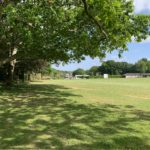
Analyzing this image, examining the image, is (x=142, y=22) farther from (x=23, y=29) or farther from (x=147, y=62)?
(x=147, y=62)

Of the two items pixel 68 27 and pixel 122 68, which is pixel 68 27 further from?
pixel 122 68

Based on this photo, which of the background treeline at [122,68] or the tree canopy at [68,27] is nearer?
the tree canopy at [68,27]

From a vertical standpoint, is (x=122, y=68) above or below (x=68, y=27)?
above

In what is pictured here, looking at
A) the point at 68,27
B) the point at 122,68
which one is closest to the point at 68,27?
the point at 68,27

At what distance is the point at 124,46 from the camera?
1938 centimetres

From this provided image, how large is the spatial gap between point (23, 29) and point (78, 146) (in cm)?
1279

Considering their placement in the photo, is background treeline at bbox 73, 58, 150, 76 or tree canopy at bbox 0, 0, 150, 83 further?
background treeline at bbox 73, 58, 150, 76

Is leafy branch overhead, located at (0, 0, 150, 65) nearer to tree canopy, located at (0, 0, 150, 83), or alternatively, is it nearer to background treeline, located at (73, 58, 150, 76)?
tree canopy, located at (0, 0, 150, 83)

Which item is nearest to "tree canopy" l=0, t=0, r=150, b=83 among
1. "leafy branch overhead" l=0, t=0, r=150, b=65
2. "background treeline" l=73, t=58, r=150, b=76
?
"leafy branch overhead" l=0, t=0, r=150, b=65

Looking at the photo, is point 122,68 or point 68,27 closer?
point 68,27

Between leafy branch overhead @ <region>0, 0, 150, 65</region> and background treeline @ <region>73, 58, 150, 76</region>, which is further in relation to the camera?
background treeline @ <region>73, 58, 150, 76</region>

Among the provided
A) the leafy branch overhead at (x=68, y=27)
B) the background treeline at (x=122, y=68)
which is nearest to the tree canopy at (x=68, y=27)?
the leafy branch overhead at (x=68, y=27)

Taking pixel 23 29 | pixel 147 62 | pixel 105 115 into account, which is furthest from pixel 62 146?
pixel 147 62

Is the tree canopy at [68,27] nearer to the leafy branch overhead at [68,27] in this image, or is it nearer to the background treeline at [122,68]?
the leafy branch overhead at [68,27]
